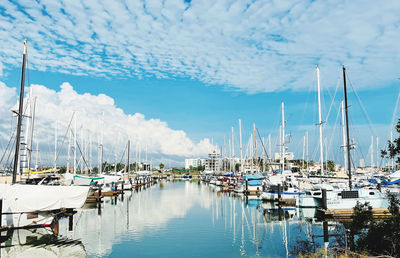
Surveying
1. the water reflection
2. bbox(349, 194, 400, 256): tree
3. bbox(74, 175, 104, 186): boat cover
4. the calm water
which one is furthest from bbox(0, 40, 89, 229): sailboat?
bbox(74, 175, 104, 186): boat cover

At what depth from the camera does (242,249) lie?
78.6 ft

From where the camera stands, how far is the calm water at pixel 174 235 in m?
22.9

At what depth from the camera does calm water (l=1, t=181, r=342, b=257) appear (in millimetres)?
22875

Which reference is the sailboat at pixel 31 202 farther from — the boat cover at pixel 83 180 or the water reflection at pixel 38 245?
the boat cover at pixel 83 180

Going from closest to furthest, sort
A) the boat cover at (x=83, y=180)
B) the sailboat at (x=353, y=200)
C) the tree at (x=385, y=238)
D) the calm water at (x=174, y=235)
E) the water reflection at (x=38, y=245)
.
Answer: the tree at (x=385, y=238), the water reflection at (x=38, y=245), the calm water at (x=174, y=235), the sailboat at (x=353, y=200), the boat cover at (x=83, y=180)

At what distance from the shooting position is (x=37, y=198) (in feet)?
82.5

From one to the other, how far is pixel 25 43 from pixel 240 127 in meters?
72.4

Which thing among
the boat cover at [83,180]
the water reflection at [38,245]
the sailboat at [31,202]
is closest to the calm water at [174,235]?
the water reflection at [38,245]

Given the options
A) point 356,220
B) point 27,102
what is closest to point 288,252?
point 356,220

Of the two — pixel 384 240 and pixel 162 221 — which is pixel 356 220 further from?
pixel 162 221

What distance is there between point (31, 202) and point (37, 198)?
0.52m

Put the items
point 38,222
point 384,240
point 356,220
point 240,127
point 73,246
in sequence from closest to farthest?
point 384,240
point 356,220
point 73,246
point 38,222
point 240,127

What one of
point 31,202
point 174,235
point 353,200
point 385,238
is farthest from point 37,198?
point 353,200

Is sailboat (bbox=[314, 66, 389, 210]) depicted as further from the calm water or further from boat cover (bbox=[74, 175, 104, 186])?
boat cover (bbox=[74, 175, 104, 186])
